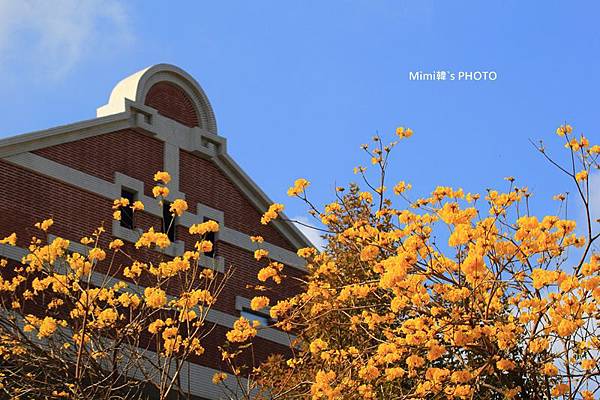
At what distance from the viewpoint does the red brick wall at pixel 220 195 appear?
21.8 metres

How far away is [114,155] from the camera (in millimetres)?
20500

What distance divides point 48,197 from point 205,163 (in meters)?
4.07

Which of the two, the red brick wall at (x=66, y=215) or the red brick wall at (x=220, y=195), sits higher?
the red brick wall at (x=220, y=195)

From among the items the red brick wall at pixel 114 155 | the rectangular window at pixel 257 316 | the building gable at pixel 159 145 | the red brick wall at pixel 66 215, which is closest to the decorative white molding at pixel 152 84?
the building gable at pixel 159 145

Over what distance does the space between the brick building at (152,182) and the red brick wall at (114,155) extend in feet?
0.06

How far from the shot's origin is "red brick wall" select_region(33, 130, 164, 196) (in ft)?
64.6

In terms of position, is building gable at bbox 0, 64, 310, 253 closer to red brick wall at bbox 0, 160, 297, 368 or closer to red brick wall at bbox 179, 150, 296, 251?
red brick wall at bbox 179, 150, 296, 251

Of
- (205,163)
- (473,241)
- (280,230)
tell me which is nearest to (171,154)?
(205,163)

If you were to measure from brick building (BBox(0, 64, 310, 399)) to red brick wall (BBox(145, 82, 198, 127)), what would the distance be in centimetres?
2

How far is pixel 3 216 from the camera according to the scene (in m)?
18.4

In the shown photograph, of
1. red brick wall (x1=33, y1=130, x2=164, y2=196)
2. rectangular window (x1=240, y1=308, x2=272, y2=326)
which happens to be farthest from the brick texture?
rectangular window (x1=240, y1=308, x2=272, y2=326)

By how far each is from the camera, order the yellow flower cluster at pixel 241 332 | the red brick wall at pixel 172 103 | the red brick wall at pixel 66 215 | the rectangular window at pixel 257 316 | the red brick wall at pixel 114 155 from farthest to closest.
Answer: the rectangular window at pixel 257 316
the red brick wall at pixel 172 103
the red brick wall at pixel 114 155
the red brick wall at pixel 66 215
the yellow flower cluster at pixel 241 332

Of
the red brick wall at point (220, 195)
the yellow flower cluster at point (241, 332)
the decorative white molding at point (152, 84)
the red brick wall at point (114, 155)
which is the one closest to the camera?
the yellow flower cluster at point (241, 332)

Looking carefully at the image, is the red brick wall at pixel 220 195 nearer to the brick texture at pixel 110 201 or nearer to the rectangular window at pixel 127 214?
the brick texture at pixel 110 201
